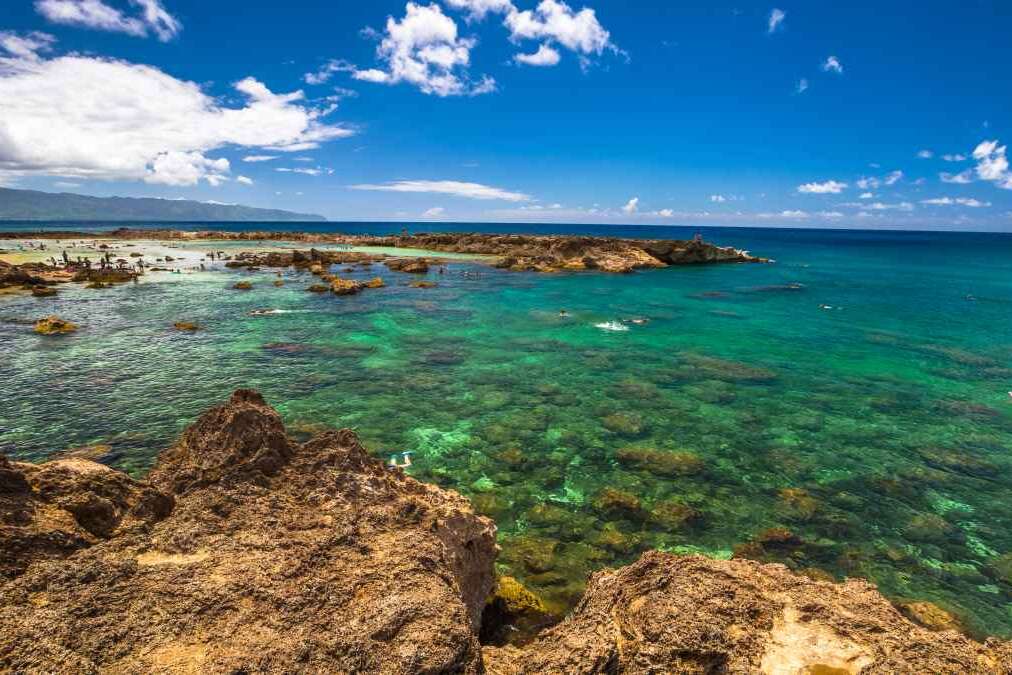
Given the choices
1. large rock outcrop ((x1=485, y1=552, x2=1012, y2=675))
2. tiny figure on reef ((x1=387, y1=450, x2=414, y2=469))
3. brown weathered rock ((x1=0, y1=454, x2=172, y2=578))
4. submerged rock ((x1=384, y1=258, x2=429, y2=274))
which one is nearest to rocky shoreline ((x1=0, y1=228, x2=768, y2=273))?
submerged rock ((x1=384, y1=258, x2=429, y2=274))

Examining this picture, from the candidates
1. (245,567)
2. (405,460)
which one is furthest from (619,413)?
(245,567)

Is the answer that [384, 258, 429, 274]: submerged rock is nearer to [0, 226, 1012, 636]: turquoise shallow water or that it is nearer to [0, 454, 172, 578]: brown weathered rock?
[0, 226, 1012, 636]: turquoise shallow water

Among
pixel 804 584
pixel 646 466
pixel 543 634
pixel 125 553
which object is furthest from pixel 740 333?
pixel 125 553

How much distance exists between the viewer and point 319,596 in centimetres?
529

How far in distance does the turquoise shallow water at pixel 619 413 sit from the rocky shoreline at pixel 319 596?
508 centimetres

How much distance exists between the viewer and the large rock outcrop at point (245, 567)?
4.51 metres

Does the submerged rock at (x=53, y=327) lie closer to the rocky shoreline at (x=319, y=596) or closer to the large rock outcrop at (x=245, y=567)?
the large rock outcrop at (x=245, y=567)

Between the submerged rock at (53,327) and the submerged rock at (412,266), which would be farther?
the submerged rock at (412,266)

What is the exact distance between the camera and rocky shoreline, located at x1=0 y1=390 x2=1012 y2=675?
4.59 m

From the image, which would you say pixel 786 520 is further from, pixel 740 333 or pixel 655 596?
pixel 740 333

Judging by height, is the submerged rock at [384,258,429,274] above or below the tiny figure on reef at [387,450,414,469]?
above

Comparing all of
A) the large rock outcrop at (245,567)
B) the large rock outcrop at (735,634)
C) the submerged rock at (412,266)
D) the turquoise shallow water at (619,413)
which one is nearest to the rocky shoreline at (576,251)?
the submerged rock at (412,266)

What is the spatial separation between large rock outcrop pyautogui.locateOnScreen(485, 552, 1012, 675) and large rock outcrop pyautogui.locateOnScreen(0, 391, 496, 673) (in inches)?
46.1

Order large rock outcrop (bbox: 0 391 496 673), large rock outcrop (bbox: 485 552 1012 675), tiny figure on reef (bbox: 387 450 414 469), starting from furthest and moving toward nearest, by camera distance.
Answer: tiny figure on reef (bbox: 387 450 414 469)
large rock outcrop (bbox: 485 552 1012 675)
large rock outcrop (bbox: 0 391 496 673)
